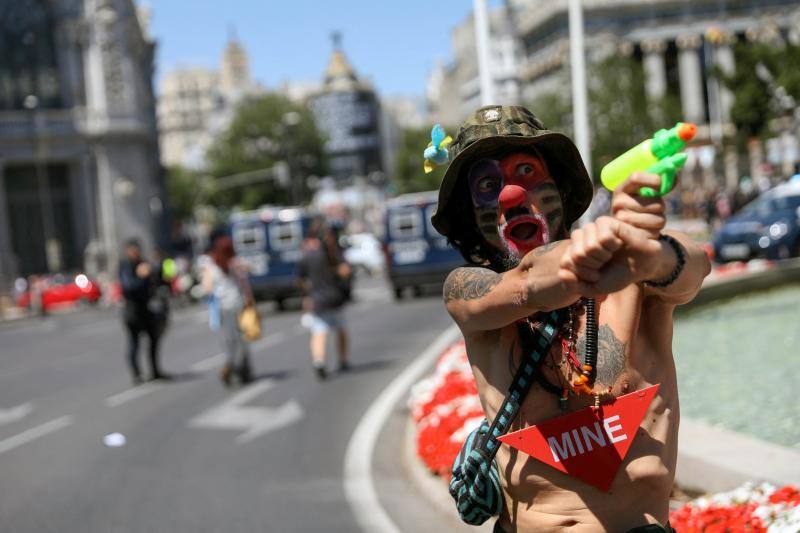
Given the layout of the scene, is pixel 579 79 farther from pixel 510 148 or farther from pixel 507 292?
pixel 507 292

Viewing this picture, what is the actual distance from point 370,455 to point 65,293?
35495 millimetres

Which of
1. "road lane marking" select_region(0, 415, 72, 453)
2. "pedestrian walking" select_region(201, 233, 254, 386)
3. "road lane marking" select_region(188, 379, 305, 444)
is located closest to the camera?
"road lane marking" select_region(188, 379, 305, 444)

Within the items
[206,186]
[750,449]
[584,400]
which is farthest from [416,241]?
[206,186]

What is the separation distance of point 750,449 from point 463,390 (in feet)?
8.93

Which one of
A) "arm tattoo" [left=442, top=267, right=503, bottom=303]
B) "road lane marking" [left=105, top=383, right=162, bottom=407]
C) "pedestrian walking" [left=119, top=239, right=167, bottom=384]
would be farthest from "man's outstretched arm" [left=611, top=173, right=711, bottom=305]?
A: "pedestrian walking" [left=119, top=239, right=167, bottom=384]

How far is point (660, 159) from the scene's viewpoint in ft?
6.82

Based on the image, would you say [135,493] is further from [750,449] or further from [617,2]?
[617,2]

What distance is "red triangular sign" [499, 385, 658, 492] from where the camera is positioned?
2631 mm

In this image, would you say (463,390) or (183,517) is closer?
(183,517)

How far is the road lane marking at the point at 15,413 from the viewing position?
12589 millimetres

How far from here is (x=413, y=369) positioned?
13875 mm

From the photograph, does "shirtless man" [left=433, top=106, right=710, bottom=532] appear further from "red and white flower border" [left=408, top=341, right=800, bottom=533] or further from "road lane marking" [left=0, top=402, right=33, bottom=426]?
"road lane marking" [left=0, top=402, right=33, bottom=426]

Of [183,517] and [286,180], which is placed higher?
[286,180]

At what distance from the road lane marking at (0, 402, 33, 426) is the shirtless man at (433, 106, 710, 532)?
10.7 metres
